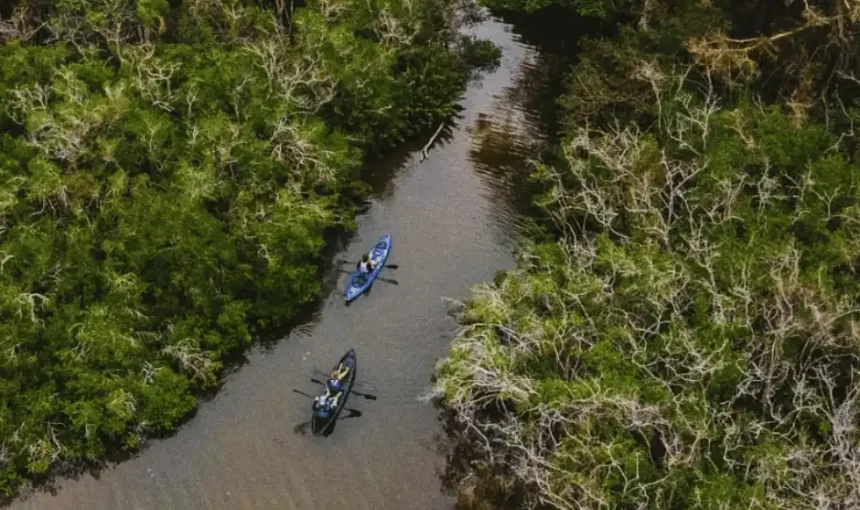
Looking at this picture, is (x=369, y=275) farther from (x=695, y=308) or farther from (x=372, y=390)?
(x=695, y=308)

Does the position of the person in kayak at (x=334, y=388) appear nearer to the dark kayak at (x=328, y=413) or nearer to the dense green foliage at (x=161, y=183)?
the dark kayak at (x=328, y=413)

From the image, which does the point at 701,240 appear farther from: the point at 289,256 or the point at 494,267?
the point at 289,256

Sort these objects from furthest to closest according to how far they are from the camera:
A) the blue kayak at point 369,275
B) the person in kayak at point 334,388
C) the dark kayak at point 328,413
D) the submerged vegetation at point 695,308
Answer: the blue kayak at point 369,275 → the person in kayak at point 334,388 → the dark kayak at point 328,413 → the submerged vegetation at point 695,308

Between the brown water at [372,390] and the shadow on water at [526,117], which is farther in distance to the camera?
the shadow on water at [526,117]

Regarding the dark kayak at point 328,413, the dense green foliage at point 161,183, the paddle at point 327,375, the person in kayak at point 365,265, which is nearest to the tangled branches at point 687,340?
the paddle at point 327,375

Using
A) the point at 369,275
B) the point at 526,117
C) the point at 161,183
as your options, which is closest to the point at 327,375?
the point at 369,275

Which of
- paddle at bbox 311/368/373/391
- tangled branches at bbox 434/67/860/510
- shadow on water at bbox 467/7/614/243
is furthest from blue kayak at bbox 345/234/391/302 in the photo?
shadow on water at bbox 467/7/614/243
